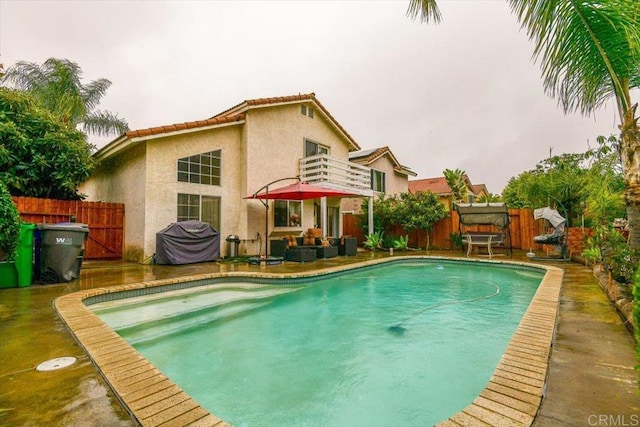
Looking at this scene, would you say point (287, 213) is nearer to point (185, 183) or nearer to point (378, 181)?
point (185, 183)

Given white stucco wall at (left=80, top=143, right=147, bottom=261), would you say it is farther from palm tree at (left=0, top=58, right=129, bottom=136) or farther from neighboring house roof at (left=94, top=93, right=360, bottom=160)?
palm tree at (left=0, top=58, right=129, bottom=136)

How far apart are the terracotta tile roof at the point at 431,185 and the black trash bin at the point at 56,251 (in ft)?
85.5

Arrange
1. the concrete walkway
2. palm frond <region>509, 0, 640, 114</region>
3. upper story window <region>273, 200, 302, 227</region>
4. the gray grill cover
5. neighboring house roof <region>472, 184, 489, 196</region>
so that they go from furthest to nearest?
neighboring house roof <region>472, 184, 489, 196</region> → upper story window <region>273, 200, 302, 227</region> → the gray grill cover → palm frond <region>509, 0, 640, 114</region> → the concrete walkway

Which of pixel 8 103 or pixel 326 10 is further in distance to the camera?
pixel 326 10

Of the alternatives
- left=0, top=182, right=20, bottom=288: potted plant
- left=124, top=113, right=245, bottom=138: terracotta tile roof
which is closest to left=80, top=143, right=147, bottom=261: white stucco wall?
left=124, top=113, right=245, bottom=138: terracotta tile roof

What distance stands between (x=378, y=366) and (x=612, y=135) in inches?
181

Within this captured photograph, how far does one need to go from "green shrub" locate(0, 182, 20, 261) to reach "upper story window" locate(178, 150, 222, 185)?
16.4 feet

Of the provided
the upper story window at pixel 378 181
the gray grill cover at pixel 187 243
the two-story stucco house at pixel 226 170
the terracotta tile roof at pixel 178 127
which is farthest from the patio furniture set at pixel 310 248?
the upper story window at pixel 378 181

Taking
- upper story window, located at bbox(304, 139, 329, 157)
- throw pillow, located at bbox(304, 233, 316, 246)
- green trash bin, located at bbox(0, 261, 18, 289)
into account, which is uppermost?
upper story window, located at bbox(304, 139, 329, 157)

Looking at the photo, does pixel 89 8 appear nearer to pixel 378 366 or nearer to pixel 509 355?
pixel 378 366

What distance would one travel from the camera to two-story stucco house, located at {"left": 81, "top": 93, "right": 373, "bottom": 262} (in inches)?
360

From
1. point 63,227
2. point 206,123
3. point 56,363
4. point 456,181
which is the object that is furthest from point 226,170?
point 456,181

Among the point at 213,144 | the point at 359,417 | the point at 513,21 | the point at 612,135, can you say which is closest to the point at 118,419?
the point at 359,417

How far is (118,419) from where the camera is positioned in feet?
5.54
